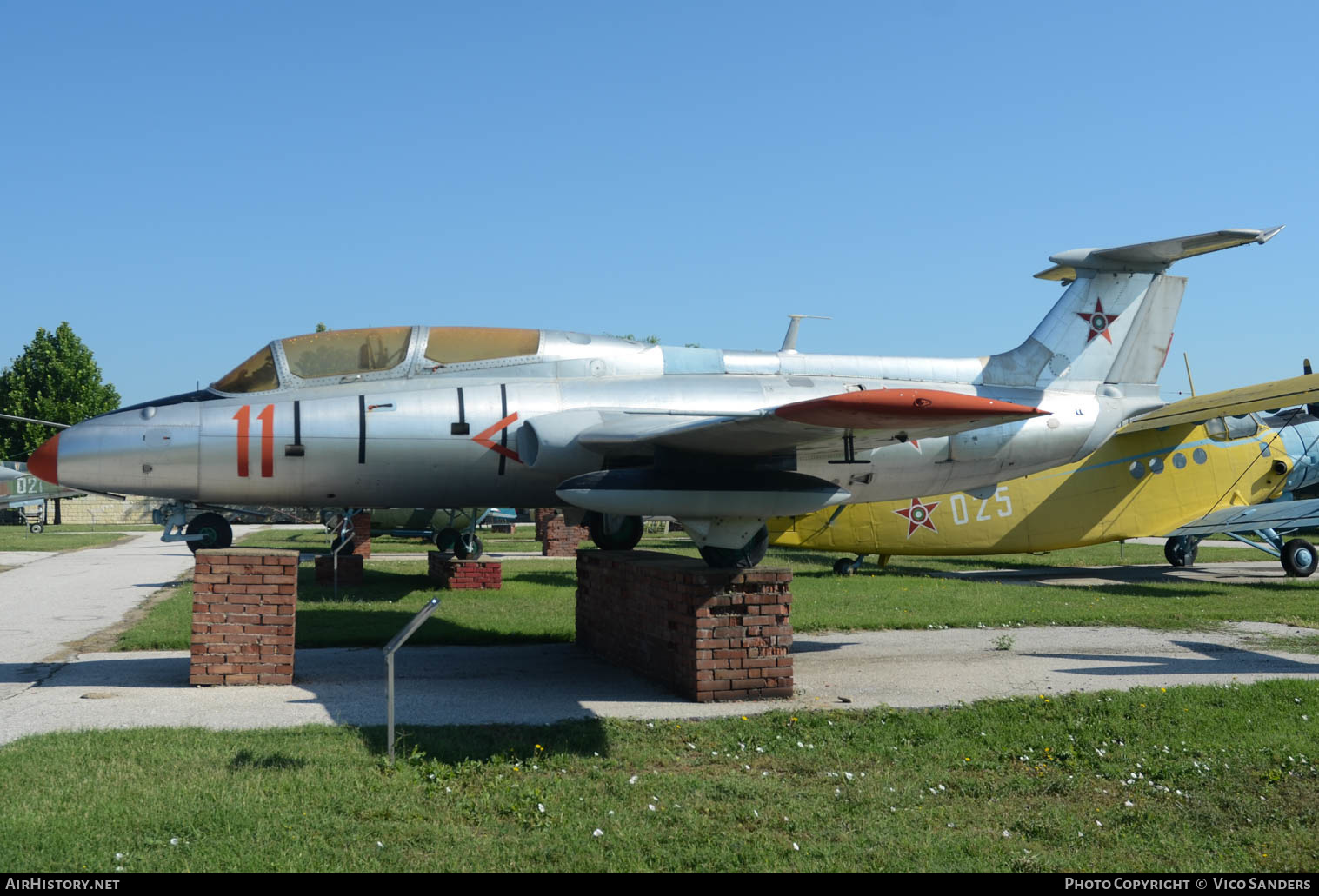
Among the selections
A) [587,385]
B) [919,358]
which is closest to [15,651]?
[587,385]

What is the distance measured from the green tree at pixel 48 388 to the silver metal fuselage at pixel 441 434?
173 feet

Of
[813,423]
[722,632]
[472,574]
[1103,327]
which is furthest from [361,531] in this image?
[813,423]

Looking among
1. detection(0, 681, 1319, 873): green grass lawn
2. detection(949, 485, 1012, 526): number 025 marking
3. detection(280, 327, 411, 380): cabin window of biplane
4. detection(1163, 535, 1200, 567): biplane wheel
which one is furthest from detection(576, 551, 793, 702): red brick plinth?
detection(1163, 535, 1200, 567): biplane wheel

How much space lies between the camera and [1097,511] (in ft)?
60.6

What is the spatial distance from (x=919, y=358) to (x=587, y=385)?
144 inches

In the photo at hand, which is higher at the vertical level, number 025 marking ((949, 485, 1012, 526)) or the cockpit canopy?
the cockpit canopy

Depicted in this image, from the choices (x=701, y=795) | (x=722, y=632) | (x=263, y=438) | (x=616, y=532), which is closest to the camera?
(x=701, y=795)

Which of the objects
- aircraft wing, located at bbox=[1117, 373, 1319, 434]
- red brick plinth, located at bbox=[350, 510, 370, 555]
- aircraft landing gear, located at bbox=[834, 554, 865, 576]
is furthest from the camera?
red brick plinth, located at bbox=[350, 510, 370, 555]

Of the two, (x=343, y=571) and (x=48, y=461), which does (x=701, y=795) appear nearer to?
(x=48, y=461)

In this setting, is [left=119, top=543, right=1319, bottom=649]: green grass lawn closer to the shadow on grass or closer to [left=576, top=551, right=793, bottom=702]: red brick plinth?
[left=576, top=551, right=793, bottom=702]: red brick plinth

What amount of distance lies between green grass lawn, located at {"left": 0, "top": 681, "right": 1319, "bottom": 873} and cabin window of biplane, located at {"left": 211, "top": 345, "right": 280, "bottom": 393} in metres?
3.29

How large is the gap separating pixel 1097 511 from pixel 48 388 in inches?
2219

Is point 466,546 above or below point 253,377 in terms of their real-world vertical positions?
below

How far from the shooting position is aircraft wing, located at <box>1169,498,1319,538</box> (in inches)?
693
